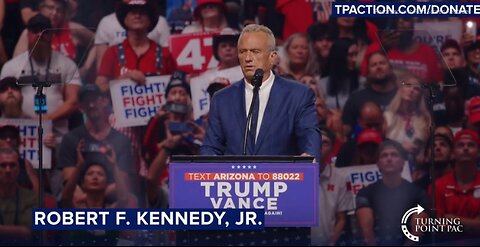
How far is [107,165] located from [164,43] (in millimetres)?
1263

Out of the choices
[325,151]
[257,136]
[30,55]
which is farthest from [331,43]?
[257,136]

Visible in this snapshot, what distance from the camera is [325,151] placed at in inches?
500

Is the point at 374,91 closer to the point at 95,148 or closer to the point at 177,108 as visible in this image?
the point at 177,108

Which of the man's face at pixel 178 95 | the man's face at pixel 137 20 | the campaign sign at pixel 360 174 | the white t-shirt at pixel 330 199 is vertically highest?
the man's face at pixel 137 20

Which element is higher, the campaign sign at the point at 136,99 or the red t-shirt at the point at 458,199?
the campaign sign at the point at 136,99

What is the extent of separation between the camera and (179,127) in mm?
12883

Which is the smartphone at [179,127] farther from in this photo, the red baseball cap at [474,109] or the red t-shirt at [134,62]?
the red baseball cap at [474,109]

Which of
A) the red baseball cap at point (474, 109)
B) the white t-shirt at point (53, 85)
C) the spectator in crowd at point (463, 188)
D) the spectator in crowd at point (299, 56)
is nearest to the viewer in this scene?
the spectator in crowd at point (463, 188)

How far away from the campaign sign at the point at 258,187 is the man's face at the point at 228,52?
472 centimetres

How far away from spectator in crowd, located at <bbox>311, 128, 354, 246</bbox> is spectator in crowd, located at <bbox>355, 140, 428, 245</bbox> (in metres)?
0.14

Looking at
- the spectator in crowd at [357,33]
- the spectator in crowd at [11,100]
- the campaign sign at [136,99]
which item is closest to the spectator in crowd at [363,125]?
the spectator in crowd at [357,33]

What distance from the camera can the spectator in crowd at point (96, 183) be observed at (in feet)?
41.9

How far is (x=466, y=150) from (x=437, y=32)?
113 centimetres

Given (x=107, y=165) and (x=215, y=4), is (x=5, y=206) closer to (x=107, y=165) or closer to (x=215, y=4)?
(x=107, y=165)
